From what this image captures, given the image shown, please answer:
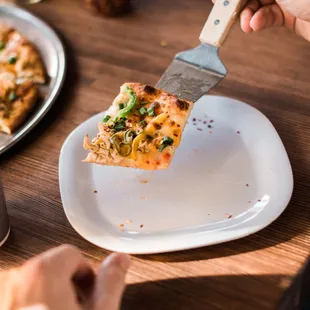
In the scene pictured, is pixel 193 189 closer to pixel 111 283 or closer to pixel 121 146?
pixel 121 146

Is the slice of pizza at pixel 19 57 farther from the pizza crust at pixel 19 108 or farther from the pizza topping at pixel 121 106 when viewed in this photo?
the pizza topping at pixel 121 106

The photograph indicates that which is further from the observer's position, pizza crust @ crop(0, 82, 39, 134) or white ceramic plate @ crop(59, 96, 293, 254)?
pizza crust @ crop(0, 82, 39, 134)

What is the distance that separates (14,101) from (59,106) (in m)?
0.13

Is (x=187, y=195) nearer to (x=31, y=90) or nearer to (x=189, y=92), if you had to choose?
(x=189, y=92)

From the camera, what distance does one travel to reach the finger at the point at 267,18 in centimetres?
157

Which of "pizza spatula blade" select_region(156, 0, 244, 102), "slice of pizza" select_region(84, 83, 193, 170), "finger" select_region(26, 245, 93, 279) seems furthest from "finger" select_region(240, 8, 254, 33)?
"finger" select_region(26, 245, 93, 279)

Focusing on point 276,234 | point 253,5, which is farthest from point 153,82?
point 276,234

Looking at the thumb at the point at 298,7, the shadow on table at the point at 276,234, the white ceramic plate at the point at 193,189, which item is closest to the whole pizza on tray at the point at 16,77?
the white ceramic plate at the point at 193,189

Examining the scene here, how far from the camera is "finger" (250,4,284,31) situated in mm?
1571

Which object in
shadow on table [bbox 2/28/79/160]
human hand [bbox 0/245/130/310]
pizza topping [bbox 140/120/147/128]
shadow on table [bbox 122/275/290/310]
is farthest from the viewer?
shadow on table [bbox 2/28/79/160]

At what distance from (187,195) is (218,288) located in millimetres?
262

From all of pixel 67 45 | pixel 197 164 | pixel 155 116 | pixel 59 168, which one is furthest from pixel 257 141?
pixel 67 45

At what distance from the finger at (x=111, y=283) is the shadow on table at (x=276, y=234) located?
0.46ft

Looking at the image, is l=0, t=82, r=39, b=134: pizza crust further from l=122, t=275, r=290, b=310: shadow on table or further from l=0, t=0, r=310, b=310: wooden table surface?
l=122, t=275, r=290, b=310: shadow on table
